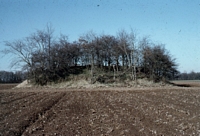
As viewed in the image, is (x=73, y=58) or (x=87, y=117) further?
(x=73, y=58)

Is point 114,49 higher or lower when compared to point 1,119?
higher

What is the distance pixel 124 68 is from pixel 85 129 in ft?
107

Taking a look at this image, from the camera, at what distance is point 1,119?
9.84m

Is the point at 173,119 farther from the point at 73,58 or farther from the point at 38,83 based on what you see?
the point at 73,58

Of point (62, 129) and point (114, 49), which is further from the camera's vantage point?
point (114, 49)

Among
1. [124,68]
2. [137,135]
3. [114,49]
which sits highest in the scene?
[114,49]

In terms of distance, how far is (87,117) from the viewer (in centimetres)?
1015

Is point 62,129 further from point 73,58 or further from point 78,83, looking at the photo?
point 73,58

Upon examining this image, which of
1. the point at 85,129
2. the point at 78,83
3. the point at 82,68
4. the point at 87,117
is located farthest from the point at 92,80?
the point at 85,129

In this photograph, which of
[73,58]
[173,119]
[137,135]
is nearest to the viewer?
[137,135]

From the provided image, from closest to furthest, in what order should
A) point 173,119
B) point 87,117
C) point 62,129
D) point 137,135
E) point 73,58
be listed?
point 137,135 → point 62,129 → point 173,119 → point 87,117 → point 73,58

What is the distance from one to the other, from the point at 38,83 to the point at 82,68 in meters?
10.4

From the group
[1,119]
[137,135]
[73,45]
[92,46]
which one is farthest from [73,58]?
[137,135]

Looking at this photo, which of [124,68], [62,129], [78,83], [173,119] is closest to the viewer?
[62,129]
